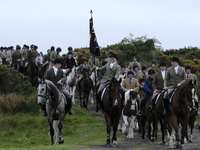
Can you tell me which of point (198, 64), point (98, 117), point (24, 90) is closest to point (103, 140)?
point (98, 117)

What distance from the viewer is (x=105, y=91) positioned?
13.1 meters

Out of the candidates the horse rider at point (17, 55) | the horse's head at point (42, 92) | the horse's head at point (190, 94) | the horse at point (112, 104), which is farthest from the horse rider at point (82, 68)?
the horse's head at point (190, 94)

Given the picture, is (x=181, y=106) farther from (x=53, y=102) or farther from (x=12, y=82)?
(x=12, y=82)

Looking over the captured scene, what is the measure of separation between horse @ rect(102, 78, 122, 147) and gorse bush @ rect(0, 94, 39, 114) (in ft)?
32.5

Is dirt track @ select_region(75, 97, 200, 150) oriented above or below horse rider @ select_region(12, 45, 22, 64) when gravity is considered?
below

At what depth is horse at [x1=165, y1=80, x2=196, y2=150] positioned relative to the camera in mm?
11188

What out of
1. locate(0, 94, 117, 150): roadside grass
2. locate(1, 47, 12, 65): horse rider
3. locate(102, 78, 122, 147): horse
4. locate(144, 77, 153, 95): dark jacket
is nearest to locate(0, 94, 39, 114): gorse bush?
locate(0, 94, 117, 150): roadside grass

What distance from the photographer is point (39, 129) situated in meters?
18.4

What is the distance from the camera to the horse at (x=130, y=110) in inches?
570

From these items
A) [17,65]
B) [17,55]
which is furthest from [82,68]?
[17,55]

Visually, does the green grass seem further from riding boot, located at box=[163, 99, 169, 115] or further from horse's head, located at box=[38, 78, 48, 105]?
horse's head, located at box=[38, 78, 48, 105]

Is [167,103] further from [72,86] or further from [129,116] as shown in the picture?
[72,86]

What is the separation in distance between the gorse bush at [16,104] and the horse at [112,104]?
9.92m

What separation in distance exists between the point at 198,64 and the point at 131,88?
19.3 m
